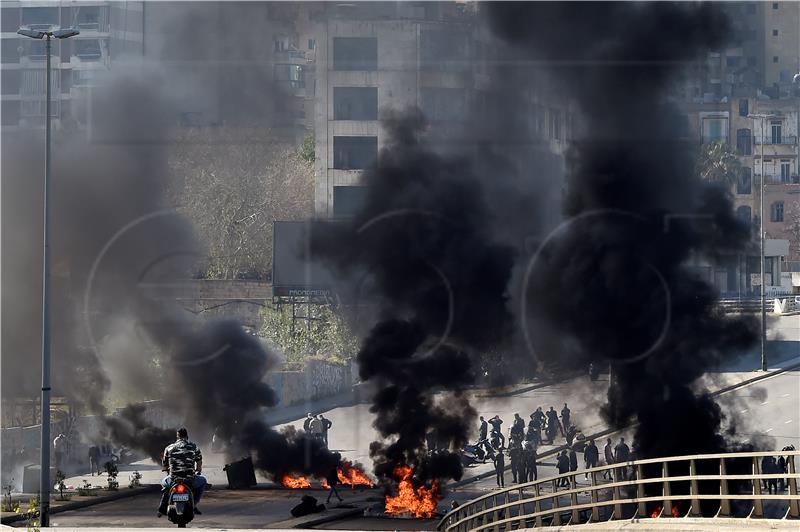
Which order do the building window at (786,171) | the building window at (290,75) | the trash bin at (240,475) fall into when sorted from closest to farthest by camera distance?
1. the trash bin at (240,475)
2. the building window at (290,75)
3. the building window at (786,171)

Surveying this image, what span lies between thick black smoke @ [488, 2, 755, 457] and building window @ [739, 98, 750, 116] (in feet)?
48.2

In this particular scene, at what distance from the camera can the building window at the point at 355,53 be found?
4381cm

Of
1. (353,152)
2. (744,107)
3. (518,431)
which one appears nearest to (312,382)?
(353,152)

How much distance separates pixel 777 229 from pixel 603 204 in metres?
49.3

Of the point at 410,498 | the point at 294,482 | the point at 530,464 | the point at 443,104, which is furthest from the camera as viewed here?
the point at 443,104

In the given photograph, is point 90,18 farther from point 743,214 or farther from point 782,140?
point 782,140

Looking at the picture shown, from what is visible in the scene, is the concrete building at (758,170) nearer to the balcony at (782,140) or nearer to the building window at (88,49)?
the balcony at (782,140)

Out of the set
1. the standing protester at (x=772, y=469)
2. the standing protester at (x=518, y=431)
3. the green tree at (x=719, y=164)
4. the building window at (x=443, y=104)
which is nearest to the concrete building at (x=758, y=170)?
the green tree at (x=719, y=164)

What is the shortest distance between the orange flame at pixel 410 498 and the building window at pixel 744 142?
2782 cm

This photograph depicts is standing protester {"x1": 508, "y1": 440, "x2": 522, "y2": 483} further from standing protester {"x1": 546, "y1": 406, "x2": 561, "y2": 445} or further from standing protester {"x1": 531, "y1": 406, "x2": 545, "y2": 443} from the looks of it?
standing protester {"x1": 546, "y1": 406, "x2": 561, "y2": 445}

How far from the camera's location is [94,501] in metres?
32.2

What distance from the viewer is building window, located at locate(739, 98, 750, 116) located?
174ft

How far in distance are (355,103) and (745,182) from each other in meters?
25.3

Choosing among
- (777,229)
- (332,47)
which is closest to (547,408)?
(332,47)
